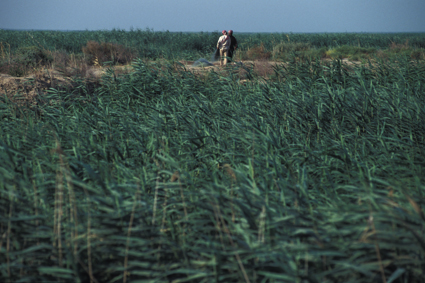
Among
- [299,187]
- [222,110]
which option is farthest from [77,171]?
[222,110]

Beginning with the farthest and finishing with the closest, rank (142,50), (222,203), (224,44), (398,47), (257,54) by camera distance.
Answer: (398,47), (142,50), (257,54), (224,44), (222,203)

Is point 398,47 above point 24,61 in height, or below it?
above

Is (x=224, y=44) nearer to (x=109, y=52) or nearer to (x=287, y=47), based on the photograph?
(x=109, y=52)

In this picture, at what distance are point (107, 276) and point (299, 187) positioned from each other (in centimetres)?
170

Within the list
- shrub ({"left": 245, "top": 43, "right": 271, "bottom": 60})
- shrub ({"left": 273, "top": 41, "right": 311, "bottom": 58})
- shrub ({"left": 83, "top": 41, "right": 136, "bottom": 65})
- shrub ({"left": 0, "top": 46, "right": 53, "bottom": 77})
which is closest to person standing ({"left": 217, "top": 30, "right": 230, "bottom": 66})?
shrub ({"left": 245, "top": 43, "right": 271, "bottom": 60})

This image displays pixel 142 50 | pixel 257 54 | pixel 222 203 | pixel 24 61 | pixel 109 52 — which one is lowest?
pixel 222 203

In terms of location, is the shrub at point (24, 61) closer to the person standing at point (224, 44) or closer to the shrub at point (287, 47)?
the person standing at point (224, 44)

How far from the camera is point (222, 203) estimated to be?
2.87 m

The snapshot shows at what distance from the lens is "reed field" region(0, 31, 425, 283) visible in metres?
2.37

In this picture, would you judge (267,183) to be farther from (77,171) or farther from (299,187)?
(77,171)

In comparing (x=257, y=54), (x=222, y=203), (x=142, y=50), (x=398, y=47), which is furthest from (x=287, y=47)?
(x=222, y=203)

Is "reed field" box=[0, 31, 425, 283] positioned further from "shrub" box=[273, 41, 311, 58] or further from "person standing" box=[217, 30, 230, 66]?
"shrub" box=[273, 41, 311, 58]

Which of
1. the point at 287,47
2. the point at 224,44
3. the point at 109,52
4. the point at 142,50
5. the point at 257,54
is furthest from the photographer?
the point at 287,47

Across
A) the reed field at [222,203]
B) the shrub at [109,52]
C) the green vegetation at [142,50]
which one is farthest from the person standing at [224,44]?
the reed field at [222,203]
